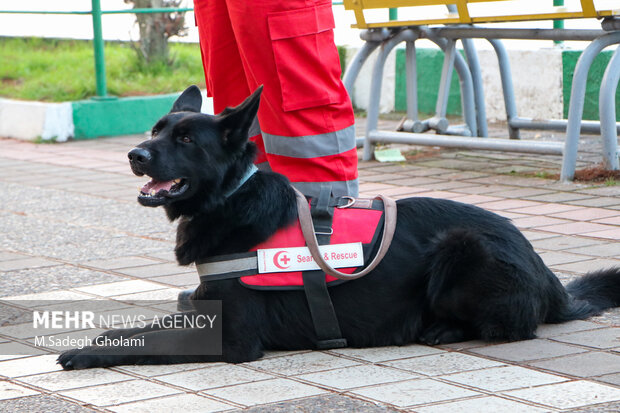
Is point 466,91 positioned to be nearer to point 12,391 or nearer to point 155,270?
point 155,270

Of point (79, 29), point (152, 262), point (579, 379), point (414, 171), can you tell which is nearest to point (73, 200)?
point (152, 262)

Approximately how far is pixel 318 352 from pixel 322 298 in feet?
0.65

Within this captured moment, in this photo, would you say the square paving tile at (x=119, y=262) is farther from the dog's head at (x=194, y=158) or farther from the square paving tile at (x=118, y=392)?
the square paving tile at (x=118, y=392)

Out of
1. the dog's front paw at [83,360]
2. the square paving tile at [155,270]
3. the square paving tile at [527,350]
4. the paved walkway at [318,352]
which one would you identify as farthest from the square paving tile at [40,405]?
the square paving tile at [155,270]

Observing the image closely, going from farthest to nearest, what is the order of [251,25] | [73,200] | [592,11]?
[73,200] < [592,11] < [251,25]

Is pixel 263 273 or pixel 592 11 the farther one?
pixel 592 11

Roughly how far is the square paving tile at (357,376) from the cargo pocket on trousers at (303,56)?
1157 mm

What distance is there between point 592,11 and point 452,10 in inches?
71.1

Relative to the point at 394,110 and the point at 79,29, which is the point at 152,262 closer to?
the point at 394,110

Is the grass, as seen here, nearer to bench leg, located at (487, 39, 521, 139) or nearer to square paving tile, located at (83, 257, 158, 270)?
bench leg, located at (487, 39, 521, 139)

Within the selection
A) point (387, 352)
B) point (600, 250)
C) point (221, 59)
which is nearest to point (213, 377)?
point (387, 352)

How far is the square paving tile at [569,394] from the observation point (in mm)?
2717

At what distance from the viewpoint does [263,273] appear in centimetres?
327

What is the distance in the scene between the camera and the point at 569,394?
110 inches
